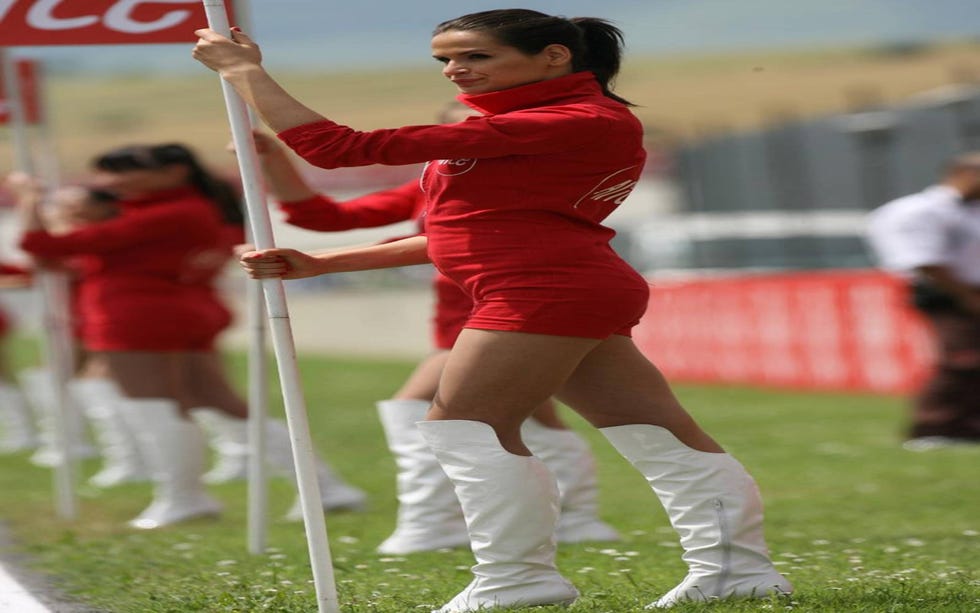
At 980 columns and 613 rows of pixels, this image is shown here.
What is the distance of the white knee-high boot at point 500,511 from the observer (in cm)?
482

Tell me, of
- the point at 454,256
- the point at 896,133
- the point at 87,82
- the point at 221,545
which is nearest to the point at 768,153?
the point at 896,133

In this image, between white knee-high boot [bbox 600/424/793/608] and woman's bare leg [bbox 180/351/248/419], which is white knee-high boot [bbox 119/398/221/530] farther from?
white knee-high boot [bbox 600/424/793/608]

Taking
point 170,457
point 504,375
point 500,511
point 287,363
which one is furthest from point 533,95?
point 170,457

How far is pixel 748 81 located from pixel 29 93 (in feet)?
305

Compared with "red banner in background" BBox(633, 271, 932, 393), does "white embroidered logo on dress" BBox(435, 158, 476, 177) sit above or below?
above

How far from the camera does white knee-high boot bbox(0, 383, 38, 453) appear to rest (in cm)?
1412

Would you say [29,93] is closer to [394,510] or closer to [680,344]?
[394,510]

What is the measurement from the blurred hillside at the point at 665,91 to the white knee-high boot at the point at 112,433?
Result: 62.4m

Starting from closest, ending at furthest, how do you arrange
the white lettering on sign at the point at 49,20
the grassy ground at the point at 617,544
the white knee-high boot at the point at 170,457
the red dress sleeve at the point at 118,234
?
the grassy ground at the point at 617,544 < the white lettering on sign at the point at 49,20 < the red dress sleeve at the point at 118,234 < the white knee-high boot at the point at 170,457

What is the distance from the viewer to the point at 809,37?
127188 millimetres

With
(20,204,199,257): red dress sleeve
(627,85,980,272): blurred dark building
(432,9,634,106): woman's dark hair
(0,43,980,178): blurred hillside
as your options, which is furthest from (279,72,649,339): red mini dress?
(0,43,980,178): blurred hillside

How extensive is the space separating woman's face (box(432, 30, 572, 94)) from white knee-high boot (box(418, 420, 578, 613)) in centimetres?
89

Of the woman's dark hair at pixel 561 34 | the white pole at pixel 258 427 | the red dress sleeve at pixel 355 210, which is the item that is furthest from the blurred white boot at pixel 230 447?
the woman's dark hair at pixel 561 34

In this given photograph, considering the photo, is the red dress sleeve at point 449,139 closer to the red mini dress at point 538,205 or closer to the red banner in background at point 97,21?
the red mini dress at point 538,205
